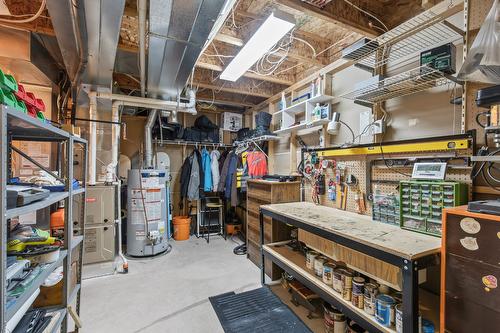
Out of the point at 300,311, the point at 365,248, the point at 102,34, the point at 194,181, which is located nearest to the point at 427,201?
the point at 365,248

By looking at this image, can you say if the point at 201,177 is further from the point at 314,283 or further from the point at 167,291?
the point at 314,283

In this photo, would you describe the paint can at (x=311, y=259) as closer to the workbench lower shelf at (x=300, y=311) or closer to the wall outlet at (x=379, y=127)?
the workbench lower shelf at (x=300, y=311)

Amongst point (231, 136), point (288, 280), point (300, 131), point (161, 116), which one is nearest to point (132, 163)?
point (161, 116)

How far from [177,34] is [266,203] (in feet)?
6.63

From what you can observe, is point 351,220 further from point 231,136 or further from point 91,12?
point 231,136

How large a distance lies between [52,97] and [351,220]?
4027 mm

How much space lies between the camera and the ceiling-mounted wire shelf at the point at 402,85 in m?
1.47

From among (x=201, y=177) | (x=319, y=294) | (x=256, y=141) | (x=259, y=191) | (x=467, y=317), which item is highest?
(x=256, y=141)

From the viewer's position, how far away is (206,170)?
4449 mm

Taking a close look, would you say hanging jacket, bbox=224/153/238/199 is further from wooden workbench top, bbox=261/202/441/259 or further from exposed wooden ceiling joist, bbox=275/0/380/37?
exposed wooden ceiling joist, bbox=275/0/380/37

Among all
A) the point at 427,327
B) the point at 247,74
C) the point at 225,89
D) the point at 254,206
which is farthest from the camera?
the point at 225,89

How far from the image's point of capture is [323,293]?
1.72 meters

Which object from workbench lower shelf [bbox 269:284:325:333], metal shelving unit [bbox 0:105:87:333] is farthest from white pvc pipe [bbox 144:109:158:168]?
workbench lower shelf [bbox 269:284:325:333]

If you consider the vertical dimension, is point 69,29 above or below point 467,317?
above
